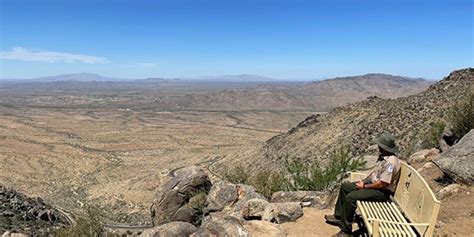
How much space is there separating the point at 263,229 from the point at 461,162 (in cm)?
471

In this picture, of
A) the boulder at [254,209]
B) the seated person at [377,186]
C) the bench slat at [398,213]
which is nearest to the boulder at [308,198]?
the boulder at [254,209]

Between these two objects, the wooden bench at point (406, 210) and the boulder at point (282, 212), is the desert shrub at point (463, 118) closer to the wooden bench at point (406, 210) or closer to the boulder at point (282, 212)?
the boulder at point (282, 212)

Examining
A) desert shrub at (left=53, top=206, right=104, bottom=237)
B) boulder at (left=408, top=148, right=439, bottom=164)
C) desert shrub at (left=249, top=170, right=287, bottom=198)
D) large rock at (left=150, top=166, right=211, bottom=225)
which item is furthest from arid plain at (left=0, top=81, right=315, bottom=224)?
boulder at (left=408, top=148, right=439, bottom=164)

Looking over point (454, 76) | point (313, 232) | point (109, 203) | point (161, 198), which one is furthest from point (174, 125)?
point (313, 232)

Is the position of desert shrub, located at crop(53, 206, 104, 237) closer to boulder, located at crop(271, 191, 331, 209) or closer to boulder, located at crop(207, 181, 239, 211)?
boulder, located at crop(207, 181, 239, 211)

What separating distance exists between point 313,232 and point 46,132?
9488 cm

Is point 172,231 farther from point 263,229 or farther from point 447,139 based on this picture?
point 447,139

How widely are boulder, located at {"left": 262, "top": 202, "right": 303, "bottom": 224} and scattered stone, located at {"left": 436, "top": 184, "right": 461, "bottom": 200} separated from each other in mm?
3060

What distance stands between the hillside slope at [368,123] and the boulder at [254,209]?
17993 millimetres

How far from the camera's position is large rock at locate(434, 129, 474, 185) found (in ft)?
33.6

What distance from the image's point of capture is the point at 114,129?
104 metres

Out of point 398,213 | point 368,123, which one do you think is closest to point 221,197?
point 398,213

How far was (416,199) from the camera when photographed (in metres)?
7.34

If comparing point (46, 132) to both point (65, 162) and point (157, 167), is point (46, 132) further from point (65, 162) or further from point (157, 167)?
point (157, 167)
